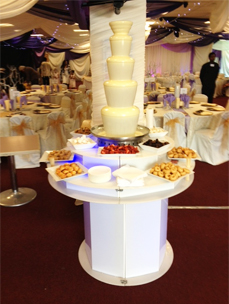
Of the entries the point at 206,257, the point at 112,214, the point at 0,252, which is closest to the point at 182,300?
the point at 206,257

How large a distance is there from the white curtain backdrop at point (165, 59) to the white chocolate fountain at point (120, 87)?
13.8 m

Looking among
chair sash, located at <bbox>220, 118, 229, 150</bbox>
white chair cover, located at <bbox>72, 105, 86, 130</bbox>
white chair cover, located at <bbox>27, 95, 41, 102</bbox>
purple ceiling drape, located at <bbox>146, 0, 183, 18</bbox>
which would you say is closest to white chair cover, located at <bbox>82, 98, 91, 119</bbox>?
white chair cover, located at <bbox>72, 105, 86, 130</bbox>

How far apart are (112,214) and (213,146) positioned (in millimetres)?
2915

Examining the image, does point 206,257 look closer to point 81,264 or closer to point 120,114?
point 81,264

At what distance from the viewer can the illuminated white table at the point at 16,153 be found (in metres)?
3.08

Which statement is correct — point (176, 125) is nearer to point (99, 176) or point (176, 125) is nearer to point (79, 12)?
point (79, 12)

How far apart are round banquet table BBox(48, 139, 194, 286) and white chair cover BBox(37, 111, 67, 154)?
7.63 ft

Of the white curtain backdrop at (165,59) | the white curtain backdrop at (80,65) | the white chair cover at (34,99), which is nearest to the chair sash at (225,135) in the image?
the white chair cover at (34,99)

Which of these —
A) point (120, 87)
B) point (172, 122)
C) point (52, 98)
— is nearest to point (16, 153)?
point (120, 87)

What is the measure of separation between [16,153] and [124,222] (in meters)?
1.51

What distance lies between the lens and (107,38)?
2.67 meters

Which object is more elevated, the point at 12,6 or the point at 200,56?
the point at 200,56

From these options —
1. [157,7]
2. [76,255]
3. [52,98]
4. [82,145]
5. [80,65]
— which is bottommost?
[76,255]

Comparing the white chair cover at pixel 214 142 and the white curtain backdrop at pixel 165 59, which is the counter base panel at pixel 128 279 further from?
the white curtain backdrop at pixel 165 59
